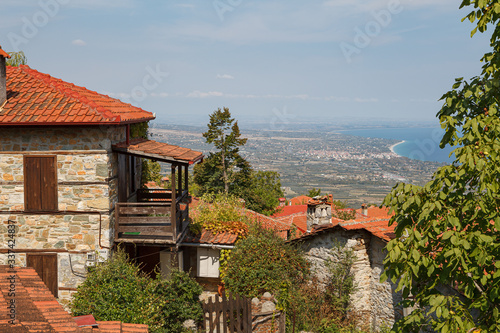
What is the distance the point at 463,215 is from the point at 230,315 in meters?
7.78

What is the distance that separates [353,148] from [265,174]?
89.1 metres

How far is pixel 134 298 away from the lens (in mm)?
11117

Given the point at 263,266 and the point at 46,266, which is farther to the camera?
the point at 263,266

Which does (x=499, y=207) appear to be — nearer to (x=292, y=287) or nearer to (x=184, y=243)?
(x=292, y=287)

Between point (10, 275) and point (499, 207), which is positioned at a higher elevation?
point (499, 207)

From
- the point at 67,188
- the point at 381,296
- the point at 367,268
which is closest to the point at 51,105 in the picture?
the point at 67,188

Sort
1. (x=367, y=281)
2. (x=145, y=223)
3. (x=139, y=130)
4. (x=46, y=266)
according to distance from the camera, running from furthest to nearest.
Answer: (x=139, y=130) → (x=367, y=281) → (x=145, y=223) → (x=46, y=266)

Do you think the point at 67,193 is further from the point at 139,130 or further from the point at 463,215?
the point at 463,215

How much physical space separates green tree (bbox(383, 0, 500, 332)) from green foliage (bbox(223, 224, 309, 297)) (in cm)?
739

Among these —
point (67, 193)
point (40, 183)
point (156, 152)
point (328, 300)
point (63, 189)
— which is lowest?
point (328, 300)

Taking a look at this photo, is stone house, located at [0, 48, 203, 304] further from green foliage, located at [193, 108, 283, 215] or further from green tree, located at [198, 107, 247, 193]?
green tree, located at [198, 107, 247, 193]

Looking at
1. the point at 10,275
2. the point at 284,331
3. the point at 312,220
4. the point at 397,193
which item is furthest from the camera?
the point at 312,220

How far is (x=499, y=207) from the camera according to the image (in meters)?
5.68

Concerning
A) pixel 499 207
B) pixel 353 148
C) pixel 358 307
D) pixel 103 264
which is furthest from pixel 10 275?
pixel 353 148
